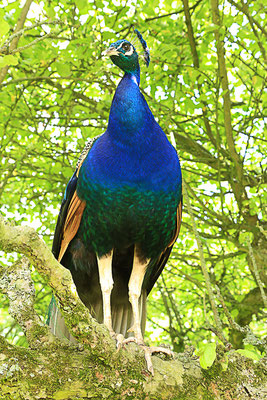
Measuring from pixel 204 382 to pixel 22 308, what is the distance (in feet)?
3.73

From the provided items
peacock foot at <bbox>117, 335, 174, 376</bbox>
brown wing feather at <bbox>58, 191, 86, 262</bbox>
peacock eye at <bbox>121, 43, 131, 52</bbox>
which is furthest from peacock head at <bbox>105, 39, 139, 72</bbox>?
peacock foot at <bbox>117, 335, 174, 376</bbox>

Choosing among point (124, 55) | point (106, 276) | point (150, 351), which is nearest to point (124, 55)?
point (124, 55)

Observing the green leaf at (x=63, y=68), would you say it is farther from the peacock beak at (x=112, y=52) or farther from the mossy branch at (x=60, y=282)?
the mossy branch at (x=60, y=282)

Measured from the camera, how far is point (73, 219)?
13.3ft

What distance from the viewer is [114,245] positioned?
396 centimetres

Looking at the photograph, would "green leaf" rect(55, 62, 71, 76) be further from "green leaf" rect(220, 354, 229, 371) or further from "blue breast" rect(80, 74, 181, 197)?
"green leaf" rect(220, 354, 229, 371)

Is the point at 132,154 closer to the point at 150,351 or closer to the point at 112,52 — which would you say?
the point at 112,52

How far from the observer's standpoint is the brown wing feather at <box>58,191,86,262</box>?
13.1 ft

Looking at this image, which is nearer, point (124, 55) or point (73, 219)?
point (73, 219)

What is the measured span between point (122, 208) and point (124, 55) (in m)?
1.51

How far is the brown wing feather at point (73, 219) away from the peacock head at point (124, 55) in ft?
4.17

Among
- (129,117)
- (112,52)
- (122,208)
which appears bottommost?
(122,208)

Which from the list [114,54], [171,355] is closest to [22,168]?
[114,54]

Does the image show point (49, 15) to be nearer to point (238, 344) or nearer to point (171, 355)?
point (171, 355)
